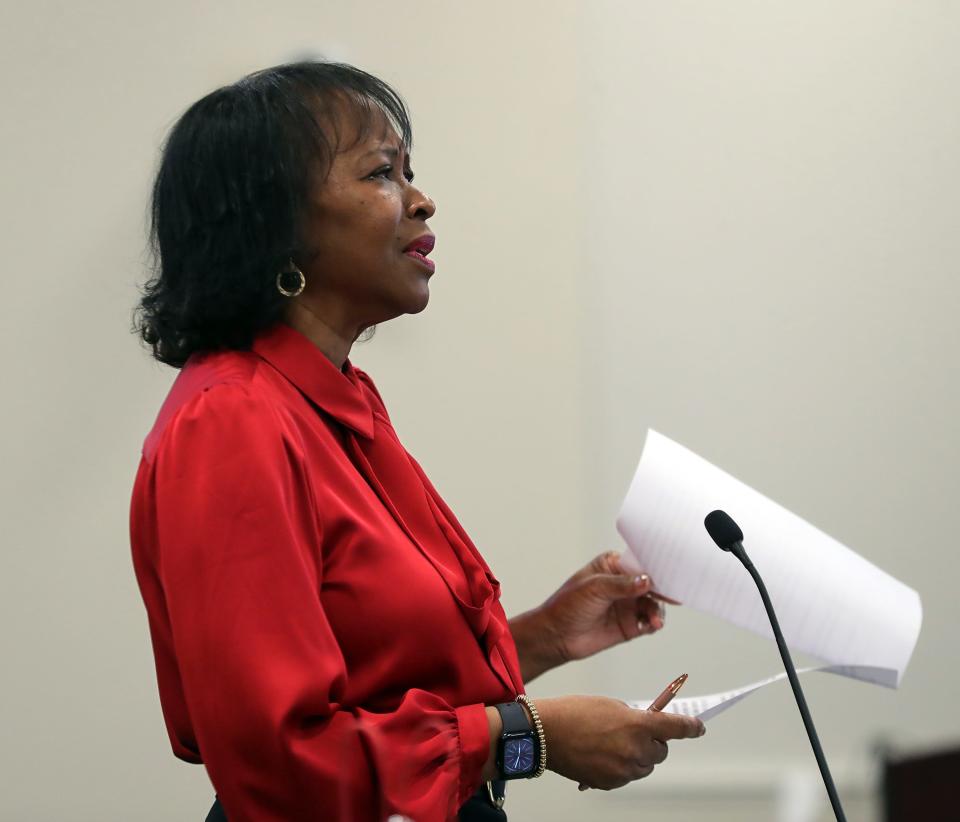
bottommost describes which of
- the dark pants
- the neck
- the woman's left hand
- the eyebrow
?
the dark pants

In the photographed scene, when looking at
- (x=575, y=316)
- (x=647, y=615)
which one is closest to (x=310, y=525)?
(x=647, y=615)

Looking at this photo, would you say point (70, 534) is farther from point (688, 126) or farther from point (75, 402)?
point (688, 126)

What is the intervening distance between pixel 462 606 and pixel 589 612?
43 centimetres

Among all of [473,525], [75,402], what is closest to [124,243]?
[75,402]

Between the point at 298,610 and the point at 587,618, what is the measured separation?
26.2 inches

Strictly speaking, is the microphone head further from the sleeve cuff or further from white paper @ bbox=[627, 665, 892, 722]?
the sleeve cuff

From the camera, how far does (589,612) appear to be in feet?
5.20

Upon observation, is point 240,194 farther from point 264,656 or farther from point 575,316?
point 575,316

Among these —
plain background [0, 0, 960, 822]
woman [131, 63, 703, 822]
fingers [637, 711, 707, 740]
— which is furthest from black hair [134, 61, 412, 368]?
plain background [0, 0, 960, 822]

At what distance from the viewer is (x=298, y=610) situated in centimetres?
102

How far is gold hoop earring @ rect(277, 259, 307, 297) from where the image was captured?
4.13 ft

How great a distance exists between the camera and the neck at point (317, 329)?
4.25 ft

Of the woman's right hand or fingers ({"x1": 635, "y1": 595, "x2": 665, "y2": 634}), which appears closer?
the woman's right hand

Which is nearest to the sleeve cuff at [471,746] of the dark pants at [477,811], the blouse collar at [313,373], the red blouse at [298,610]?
the red blouse at [298,610]
